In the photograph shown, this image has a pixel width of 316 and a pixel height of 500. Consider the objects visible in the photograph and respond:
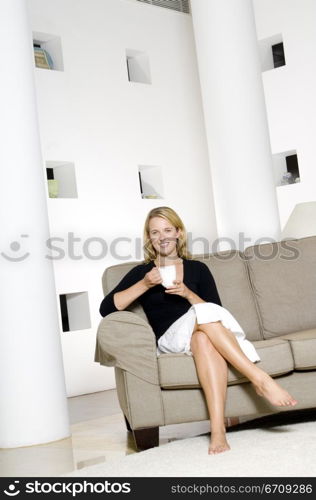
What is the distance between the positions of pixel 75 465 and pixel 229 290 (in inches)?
51.2

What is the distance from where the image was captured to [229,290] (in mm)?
4066

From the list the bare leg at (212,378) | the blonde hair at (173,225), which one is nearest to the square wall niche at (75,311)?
the blonde hair at (173,225)

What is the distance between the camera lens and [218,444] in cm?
305

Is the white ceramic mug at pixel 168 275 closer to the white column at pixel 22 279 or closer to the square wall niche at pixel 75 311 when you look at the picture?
the white column at pixel 22 279

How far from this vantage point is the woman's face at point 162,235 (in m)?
3.59

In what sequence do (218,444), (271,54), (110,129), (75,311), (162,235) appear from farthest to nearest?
(271,54) → (110,129) → (75,311) → (162,235) → (218,444)

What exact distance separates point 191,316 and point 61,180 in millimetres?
3130

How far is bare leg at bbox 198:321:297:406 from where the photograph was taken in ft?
10.2

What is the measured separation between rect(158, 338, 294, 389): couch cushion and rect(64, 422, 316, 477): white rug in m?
0.26

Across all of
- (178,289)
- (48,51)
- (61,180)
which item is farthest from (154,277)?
(48,51)

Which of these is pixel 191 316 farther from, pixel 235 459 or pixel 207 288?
pixel 235 459

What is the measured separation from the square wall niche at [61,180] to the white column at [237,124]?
4.01ft
